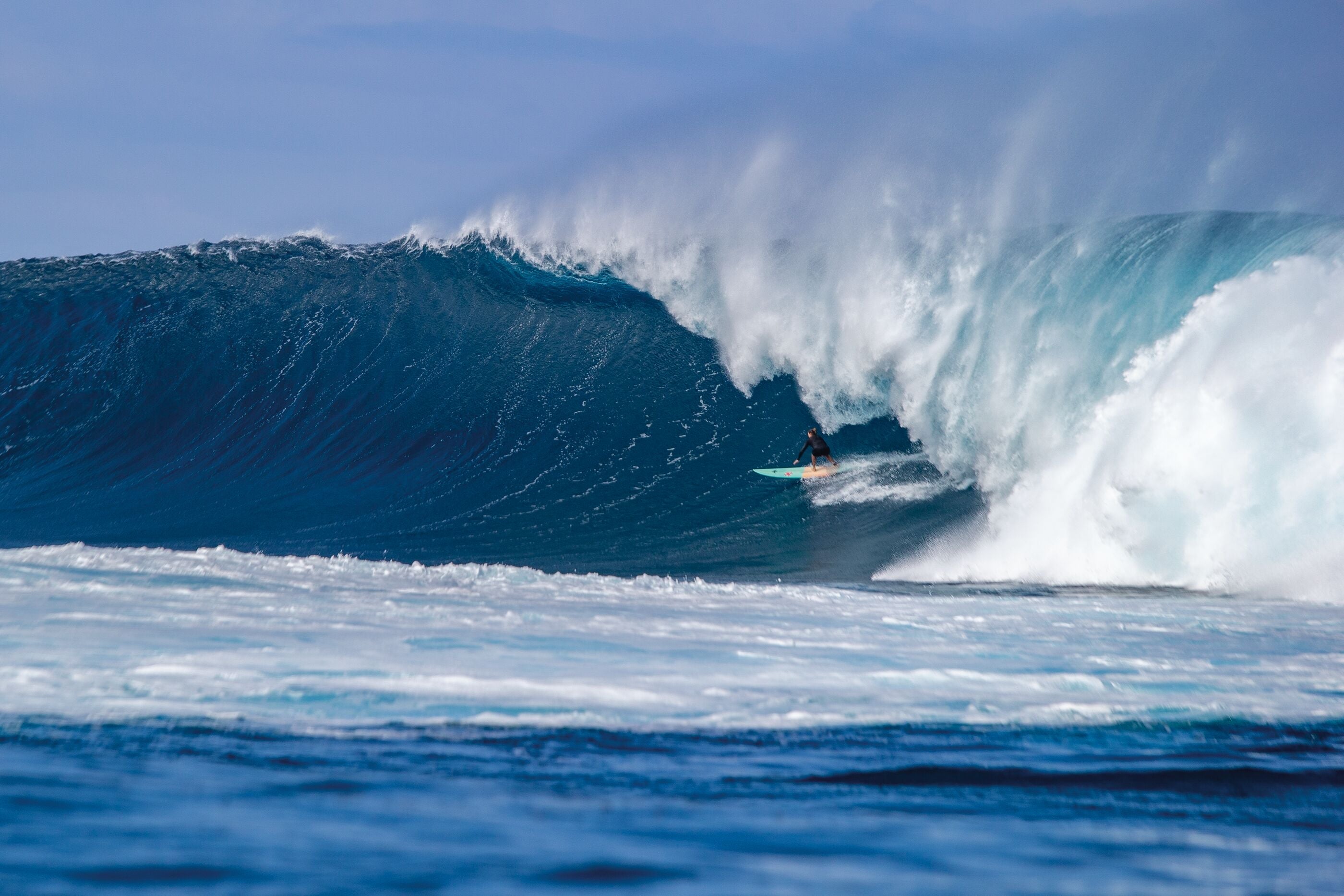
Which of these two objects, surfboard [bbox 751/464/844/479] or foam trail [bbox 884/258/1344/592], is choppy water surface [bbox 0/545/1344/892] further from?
surfboard [bbox 751/464/844/479]

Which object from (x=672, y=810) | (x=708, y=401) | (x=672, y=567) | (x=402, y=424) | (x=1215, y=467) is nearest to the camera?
(x=672, y=810)

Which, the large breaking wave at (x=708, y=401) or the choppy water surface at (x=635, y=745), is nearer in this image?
the choppy water surface at (x=635, y=745)

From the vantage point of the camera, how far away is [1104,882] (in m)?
2.44

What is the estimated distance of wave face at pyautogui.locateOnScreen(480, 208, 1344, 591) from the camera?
8.67 m

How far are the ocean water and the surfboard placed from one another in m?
0.32

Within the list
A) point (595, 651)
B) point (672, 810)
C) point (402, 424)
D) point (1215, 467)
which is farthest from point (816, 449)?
point (672, 810)

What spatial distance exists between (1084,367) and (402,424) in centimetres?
766

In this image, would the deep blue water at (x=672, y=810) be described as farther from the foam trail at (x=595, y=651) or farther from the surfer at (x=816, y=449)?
the surfer at (x=816, y=449)

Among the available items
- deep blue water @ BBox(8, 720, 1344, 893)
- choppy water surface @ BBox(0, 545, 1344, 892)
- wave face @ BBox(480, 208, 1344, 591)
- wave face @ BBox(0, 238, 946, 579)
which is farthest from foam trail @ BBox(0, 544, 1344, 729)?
wave face @ BBox(0, 238, 946, 579)

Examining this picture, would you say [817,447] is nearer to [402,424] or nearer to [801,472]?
[801,472]

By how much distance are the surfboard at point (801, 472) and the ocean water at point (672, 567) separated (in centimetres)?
32

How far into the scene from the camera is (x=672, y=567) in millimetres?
9344

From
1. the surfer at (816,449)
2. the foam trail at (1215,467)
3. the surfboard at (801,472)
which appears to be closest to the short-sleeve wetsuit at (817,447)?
the surfer at (816,449)

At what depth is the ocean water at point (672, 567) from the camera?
276 cm
